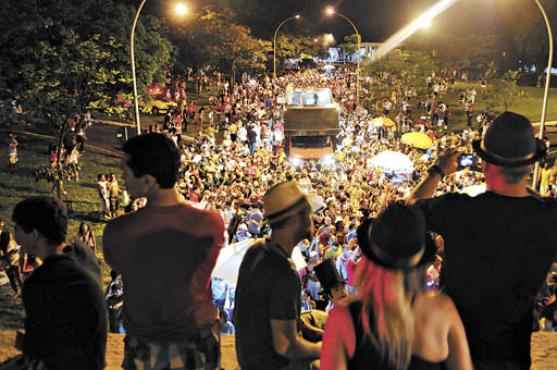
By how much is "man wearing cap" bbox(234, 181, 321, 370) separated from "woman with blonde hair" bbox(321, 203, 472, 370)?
0.46 m

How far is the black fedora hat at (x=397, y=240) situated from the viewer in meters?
2.04

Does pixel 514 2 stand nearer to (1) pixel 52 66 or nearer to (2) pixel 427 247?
(1) pixel 52 66

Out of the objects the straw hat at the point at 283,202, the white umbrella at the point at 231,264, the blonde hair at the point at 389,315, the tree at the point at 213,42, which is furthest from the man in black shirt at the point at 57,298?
the tree at the point at 213,42

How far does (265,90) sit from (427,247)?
38.6 metres

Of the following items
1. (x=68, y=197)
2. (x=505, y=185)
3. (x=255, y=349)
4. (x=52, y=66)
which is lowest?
(x=68, y=197)

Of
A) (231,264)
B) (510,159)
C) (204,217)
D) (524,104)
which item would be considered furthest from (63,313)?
(524,104)

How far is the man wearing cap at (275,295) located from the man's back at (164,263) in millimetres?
230

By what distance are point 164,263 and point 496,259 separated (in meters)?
1.45

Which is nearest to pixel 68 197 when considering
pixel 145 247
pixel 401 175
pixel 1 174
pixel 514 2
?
pixel 1 174

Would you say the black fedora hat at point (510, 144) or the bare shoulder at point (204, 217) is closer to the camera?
→ the black fedora hat at point (510, 144)

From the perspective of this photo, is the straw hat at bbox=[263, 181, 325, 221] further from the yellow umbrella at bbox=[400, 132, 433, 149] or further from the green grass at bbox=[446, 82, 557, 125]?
the green grass at bbox=[446, 82, 557, 125]

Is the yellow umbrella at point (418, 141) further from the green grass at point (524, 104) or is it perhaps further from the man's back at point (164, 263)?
the man's back at point (164, 263)

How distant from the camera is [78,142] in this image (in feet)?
72.4

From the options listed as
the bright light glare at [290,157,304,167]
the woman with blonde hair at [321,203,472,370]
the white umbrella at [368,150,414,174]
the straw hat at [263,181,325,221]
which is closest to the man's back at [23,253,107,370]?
the straw hat at [263,181,325,221]
